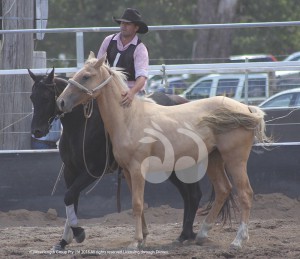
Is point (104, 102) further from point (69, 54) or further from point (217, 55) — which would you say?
point (69, 54)

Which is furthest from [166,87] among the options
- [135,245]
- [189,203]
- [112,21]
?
[112,21]

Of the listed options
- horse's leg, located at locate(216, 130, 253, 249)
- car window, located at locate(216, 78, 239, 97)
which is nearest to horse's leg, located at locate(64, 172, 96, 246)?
horse's leg, located at locate(216, 130, 253, 249)

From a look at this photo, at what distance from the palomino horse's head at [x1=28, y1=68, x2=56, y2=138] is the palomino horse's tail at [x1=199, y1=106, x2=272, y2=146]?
1460 mm

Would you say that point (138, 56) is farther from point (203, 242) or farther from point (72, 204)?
point (203, 242)

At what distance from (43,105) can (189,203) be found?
188cm

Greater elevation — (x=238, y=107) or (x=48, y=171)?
(x=238, y=107)

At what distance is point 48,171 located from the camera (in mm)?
10477

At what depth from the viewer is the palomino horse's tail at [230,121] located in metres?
8.21

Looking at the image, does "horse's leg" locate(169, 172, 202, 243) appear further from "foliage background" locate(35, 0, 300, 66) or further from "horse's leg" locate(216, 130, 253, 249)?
"foliage background" locate(35, 0, 300, 66)

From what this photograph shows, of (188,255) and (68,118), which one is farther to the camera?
(68,118)

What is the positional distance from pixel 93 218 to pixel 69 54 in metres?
26.4

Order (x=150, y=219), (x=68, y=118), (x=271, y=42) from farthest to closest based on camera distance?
(x=271, y=42) < (x=150, y=219) < (x=68, y=118)

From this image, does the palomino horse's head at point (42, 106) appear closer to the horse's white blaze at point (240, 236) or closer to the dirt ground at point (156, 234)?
the dirt ground at point (156, 234)

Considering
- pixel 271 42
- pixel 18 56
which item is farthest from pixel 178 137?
pixel 271 42
